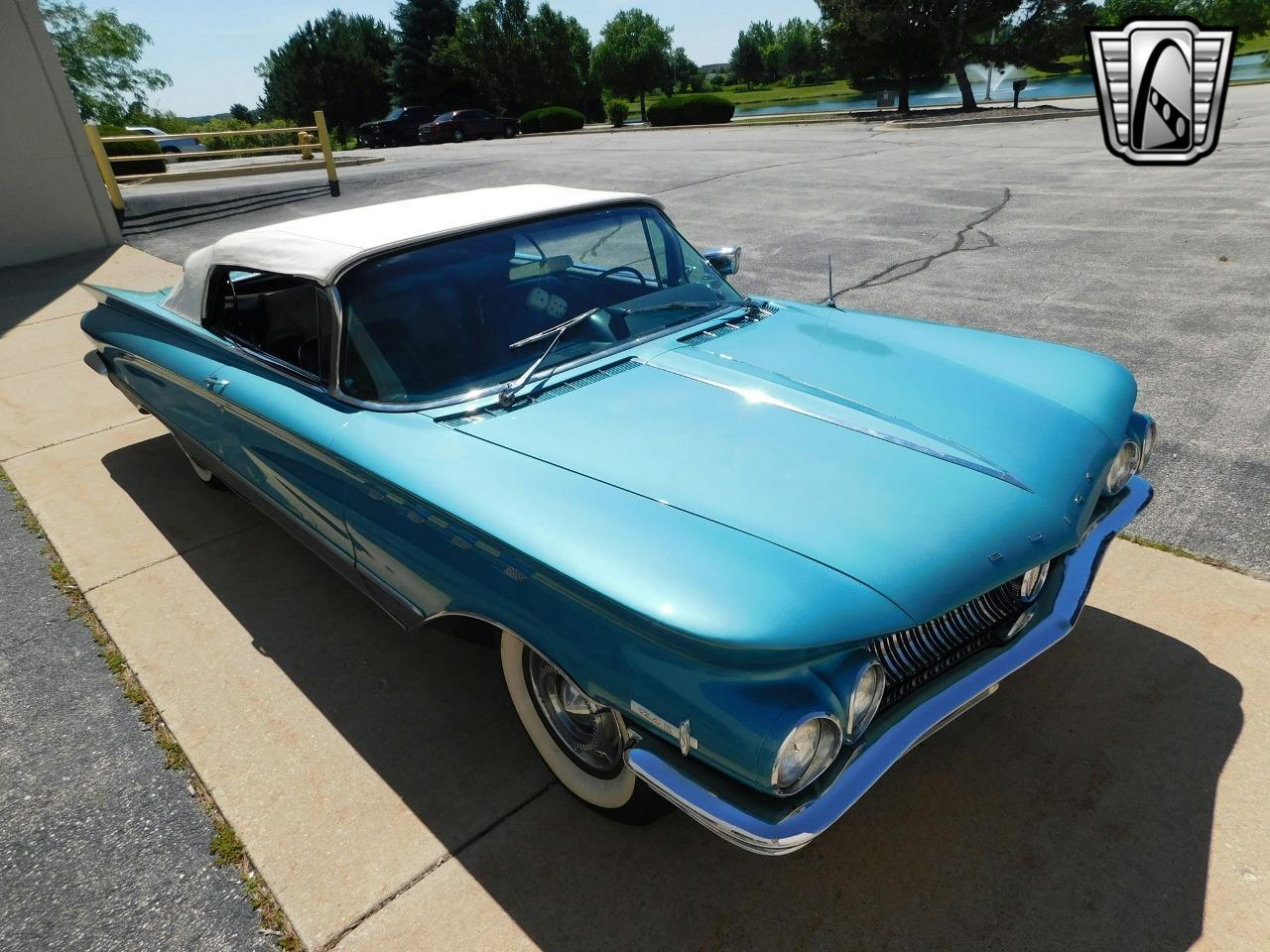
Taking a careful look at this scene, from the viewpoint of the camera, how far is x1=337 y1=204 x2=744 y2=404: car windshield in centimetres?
270

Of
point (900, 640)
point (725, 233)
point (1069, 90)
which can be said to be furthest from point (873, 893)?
point (1069, 90)

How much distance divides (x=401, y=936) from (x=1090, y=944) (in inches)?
65.9

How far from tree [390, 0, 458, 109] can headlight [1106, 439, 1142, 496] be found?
2082 inches

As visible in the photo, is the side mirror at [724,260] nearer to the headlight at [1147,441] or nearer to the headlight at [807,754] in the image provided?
the headlight at [1147,441]

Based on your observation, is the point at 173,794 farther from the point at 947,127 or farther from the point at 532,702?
the point at 947,127

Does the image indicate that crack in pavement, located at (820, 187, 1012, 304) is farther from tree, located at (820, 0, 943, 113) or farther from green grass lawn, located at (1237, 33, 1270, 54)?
green grass lawn, located at (1237, 33, 1270, 54)

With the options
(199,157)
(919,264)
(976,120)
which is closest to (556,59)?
(976,120)

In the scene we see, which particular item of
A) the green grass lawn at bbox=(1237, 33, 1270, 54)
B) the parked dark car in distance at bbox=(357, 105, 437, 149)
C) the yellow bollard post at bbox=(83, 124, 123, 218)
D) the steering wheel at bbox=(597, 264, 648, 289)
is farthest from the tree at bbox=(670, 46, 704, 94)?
the steering wheel at bbox=(597, 264, 648, 289)

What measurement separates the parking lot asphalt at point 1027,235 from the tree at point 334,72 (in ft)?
122

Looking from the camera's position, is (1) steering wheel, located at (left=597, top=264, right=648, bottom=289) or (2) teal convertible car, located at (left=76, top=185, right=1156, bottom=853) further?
(1) steering wheel, located at (left=597, top=264, right=648, bottom=289)

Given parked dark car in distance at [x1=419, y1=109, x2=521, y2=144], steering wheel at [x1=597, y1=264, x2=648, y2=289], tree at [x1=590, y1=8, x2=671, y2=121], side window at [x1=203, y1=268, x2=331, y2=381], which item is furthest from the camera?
tree at [x1=590, y1=8, x2=671, y2=121]

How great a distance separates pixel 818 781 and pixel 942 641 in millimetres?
554

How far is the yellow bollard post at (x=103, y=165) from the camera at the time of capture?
37.8ft

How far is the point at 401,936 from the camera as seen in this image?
2.09 meters
